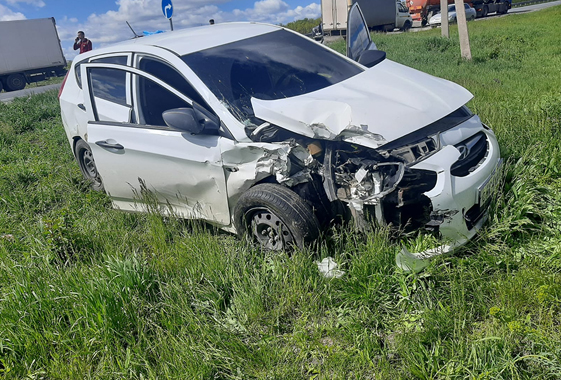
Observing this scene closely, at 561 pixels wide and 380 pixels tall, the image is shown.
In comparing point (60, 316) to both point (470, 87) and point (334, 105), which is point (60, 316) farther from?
point (470, 87)

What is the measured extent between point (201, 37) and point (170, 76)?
0.73 m

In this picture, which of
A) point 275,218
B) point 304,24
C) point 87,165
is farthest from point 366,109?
point 304,24

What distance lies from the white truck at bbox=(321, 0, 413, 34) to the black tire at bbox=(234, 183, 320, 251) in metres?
23.2

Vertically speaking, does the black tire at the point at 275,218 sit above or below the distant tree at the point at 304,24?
above

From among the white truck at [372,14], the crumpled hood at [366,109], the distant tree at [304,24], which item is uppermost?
the crumpled hood at [366,109]

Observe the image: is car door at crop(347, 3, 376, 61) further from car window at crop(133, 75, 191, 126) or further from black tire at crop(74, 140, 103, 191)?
black tire at crop(74, 140, 103, 191)

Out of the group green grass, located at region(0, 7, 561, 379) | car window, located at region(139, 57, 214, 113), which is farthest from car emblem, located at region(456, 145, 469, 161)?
car window, located at region(139, 57, 214, 113)

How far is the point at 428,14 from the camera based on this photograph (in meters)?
34.9

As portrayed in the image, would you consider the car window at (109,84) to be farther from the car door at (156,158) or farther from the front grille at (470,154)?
the front grille at (470,154)

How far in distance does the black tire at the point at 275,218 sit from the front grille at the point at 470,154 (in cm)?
104

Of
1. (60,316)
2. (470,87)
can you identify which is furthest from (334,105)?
(470,87)

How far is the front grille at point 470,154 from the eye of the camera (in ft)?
9.95

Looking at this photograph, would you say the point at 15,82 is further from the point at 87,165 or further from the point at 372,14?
the point at 87,165

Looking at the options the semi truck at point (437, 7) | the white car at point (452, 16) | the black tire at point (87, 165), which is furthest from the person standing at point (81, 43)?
the semi truck at point (437, 7)
